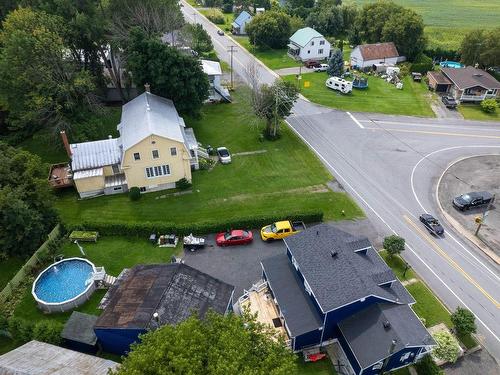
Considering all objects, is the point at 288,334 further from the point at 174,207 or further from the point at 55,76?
the point at 55,76

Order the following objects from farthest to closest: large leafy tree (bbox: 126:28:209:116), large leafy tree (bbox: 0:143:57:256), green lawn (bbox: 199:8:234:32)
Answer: green lawn (bbox: 199:8:234:32) < large leafy tree (bbox: 126:28:209:116) < large leafy tree (bbox: 0:143:57:256)

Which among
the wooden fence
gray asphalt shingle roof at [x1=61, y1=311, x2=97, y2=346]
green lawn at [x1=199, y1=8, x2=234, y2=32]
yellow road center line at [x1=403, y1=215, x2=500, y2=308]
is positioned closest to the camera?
gray asphalt shingle roof at [x1=61, y1=311, x2=97, y2=346]

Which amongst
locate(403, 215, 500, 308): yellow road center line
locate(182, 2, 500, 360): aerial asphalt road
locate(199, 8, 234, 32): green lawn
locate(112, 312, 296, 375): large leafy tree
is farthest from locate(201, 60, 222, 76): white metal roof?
locate(112, 312, 296, 375): large leafy tree

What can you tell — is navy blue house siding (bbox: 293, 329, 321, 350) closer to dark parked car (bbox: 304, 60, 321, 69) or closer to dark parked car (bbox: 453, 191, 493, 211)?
dark parked car (bbox: 453, 191, 493, 211)

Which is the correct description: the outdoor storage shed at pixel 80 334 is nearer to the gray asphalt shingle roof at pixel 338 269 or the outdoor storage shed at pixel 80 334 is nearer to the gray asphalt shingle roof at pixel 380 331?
the gray asphalt shingle roof at pixel 338 269

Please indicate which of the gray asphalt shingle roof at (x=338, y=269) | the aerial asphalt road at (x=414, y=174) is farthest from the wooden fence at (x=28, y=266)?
the aerial asphalt road at (x=414, y=174)

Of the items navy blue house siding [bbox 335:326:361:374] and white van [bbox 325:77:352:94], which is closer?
navy blue house siding [bbox 335:326:361:374]

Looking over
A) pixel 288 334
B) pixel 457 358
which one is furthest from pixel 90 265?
pixel 457 358
